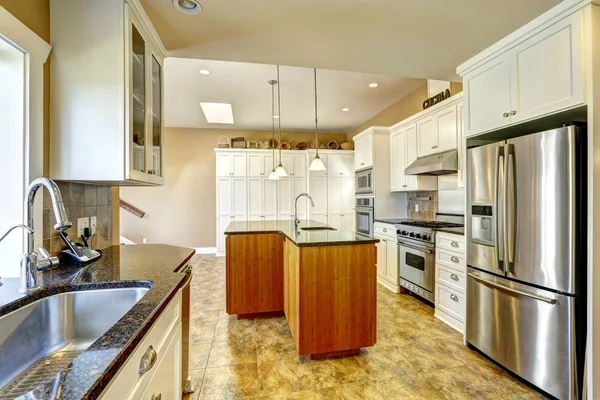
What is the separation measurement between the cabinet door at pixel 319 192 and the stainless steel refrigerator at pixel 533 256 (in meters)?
3.78

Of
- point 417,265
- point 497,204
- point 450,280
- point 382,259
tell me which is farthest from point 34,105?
point 382,259

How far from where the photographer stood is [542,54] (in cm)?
179

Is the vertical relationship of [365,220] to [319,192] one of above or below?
below

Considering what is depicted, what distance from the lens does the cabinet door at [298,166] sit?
600cm

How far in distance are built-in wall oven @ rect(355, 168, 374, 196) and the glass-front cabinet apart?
318 centimetres

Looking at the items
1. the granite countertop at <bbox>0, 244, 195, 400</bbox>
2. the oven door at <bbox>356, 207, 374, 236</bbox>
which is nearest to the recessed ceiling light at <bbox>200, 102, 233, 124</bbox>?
the oven door at <bbox>356, 207, 374, 236</bbox>

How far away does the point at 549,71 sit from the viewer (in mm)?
1749

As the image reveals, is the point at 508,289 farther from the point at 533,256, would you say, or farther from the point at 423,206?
the point at 423,206

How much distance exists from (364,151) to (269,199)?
91.8 inches

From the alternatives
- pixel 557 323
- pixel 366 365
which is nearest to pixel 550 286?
pixel 557 323

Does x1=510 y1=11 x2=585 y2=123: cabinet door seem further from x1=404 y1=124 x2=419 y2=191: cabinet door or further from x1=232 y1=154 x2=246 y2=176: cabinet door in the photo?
x1=232 y1=154 x2=246 y2=176: cabinet door

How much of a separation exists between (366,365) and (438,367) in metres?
0.54

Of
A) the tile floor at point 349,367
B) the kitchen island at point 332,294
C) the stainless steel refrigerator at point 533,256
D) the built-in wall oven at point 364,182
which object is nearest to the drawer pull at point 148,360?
the tile floor at point 349,367

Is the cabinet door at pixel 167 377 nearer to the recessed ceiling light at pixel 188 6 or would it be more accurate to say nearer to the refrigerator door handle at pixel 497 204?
the recessed ceiling light at pixel 188 6
